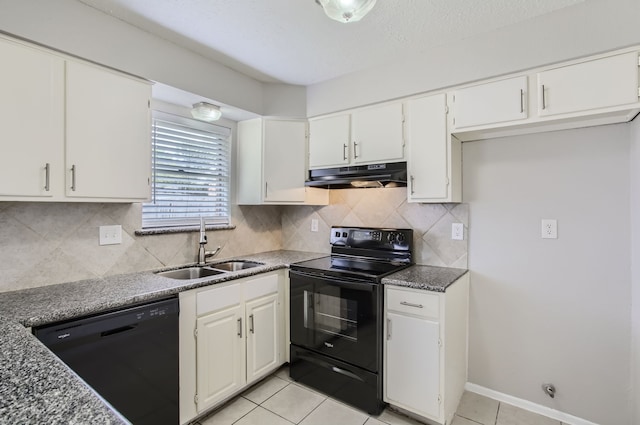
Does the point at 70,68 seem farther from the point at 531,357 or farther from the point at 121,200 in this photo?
the point at 531,357

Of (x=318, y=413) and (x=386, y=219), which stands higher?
(x=386, y=219)

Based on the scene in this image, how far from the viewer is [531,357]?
2.16 m

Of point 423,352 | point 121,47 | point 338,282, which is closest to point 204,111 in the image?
point 121,47

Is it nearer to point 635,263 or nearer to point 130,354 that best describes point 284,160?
point 130,354

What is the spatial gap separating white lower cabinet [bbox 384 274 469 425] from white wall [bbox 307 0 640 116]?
138 centimetres

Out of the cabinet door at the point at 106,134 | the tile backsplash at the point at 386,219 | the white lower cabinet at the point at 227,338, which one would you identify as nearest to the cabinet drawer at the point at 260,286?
the white lower cabinet at the point at 227,338

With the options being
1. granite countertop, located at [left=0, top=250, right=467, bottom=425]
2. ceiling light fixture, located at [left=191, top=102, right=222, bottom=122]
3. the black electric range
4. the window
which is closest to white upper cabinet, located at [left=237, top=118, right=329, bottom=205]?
the window

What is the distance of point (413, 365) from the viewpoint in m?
1.98

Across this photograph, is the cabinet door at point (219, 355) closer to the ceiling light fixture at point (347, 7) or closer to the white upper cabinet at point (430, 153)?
the white upper cabinet at point (430, 153)

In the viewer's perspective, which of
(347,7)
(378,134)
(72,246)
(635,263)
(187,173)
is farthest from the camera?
(187,173)

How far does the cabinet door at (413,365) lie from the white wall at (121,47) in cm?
203

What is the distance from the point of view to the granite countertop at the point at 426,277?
193 cm

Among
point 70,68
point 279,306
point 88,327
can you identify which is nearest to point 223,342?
point 279,306

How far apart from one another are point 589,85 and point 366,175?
134 centimetres
